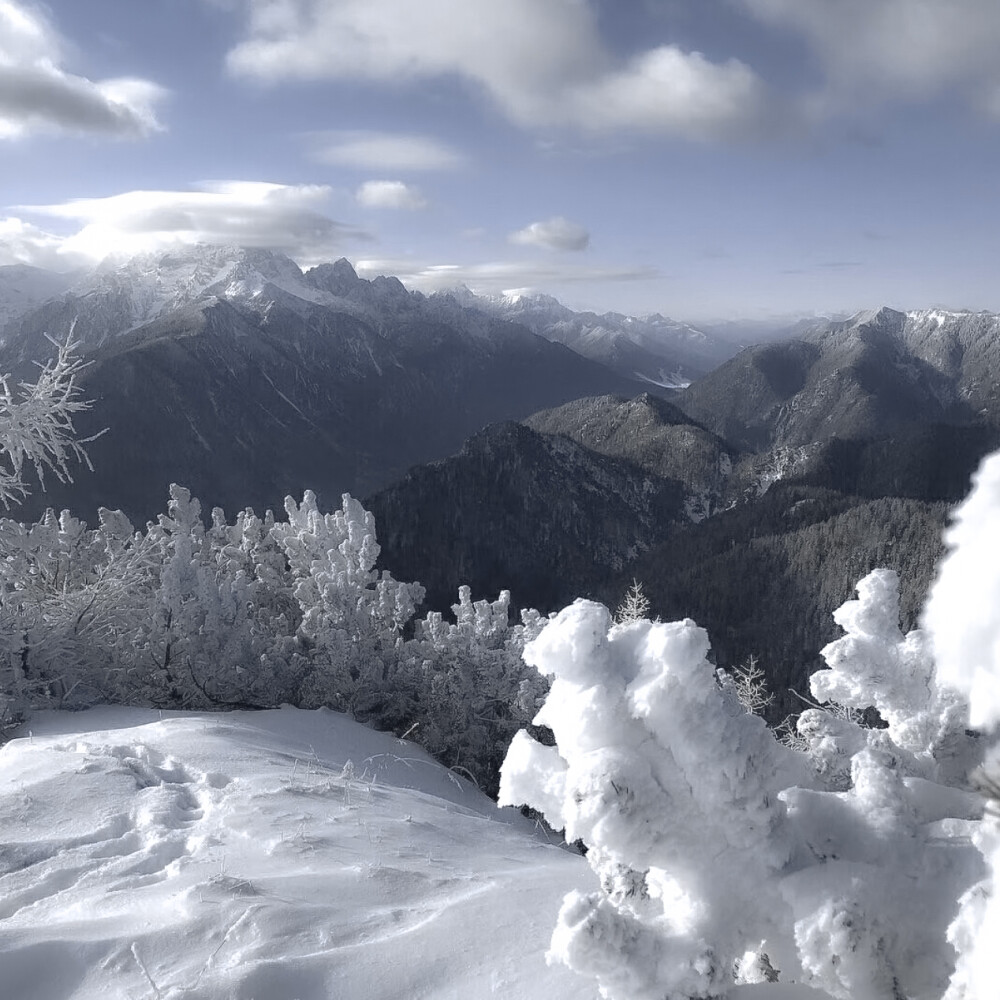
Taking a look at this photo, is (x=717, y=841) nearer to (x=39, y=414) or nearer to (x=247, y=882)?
(x=247, y=882)

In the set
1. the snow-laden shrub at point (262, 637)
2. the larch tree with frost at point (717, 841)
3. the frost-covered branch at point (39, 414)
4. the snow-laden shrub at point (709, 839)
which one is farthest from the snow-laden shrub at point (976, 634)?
the snow-laden shrub at point (262, 637)

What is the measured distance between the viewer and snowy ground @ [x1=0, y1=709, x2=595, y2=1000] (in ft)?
14.5

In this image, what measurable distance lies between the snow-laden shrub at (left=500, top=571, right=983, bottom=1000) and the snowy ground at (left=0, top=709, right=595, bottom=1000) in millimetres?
1049

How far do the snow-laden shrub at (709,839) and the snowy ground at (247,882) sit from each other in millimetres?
1049

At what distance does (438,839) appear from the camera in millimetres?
7258

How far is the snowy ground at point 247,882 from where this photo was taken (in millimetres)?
4426

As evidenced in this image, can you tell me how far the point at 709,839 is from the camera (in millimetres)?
3992

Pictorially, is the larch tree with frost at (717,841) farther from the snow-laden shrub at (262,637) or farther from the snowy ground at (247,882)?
the snow-laden shrub at (262,637)

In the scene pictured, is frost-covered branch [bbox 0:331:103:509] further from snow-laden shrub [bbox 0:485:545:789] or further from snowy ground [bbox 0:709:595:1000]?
snow-laden shrub [bbox 0:485:545:789]

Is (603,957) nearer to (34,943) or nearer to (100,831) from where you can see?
(34,943)

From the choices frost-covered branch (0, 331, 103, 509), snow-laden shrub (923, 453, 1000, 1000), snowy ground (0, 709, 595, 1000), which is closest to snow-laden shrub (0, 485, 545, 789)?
frost-covered branch (0, 331, 103, 509)

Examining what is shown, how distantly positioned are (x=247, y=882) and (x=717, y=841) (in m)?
3.59

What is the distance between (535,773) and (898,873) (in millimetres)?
1979

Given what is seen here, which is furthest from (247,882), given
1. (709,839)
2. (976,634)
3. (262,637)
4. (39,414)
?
(262,637)
